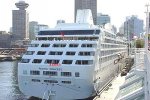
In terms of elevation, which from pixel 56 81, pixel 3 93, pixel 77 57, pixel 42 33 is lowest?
pixel 3 93

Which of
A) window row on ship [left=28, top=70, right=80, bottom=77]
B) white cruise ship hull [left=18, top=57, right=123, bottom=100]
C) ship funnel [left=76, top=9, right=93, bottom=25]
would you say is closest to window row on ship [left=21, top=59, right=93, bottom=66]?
white cruise ship hull [left=18, top=57, right=123, bottom=100]

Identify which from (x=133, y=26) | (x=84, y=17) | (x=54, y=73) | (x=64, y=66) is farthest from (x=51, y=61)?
(x=133, y=26)

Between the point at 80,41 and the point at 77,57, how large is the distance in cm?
318

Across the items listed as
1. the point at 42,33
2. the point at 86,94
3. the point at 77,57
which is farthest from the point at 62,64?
the point at 42,33

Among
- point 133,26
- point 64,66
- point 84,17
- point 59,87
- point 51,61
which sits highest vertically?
point 133,26

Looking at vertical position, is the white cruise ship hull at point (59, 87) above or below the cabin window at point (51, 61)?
below

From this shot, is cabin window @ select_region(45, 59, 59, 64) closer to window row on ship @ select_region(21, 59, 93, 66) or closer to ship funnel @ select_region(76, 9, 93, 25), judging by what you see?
window row on ship @ select_region(21, 59, 93, 66)

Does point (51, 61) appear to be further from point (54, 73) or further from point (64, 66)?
point (64, 66)

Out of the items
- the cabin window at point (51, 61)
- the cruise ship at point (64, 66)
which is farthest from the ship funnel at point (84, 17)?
the cabin window at point (51, 61)

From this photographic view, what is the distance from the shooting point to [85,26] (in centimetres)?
5653

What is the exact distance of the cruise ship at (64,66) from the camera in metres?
46.7

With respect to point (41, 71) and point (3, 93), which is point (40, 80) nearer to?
point (41, 71)

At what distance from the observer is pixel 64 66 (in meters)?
47.5

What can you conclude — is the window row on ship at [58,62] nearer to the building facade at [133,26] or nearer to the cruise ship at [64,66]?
the cruise ship at [64,66]
